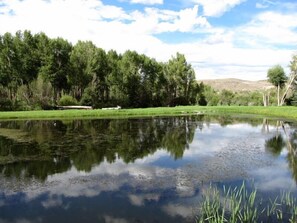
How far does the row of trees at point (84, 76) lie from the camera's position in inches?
2650

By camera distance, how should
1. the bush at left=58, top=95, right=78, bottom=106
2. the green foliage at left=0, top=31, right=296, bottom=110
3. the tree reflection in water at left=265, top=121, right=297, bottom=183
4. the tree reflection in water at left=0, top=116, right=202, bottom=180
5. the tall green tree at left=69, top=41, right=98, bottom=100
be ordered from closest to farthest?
the tree reflection in water at left=0, top=116, right=202, bottom=180
the tree reflection in water at left=265, top=121, right=297, bottom=183
the bush at left=58, top=95, right=78, bottom=106
the green foliage at left=0, top=31, right=296, bottom=110
the tall green tree at left=69, top=41, right=98, bottom=100

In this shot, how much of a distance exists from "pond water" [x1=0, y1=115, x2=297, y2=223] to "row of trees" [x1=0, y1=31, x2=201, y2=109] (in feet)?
134

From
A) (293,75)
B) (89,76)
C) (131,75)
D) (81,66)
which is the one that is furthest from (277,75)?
(81,66)

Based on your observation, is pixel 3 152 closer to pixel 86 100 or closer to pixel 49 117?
pixel 49 117

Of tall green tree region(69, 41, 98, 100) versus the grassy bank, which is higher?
tall green tree region(69, 41, 98, 100)

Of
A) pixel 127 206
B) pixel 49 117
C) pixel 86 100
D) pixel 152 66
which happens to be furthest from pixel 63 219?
pixel 152 66

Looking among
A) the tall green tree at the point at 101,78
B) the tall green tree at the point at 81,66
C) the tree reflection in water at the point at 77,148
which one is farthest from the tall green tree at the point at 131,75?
the tree reflection in water at the point at 77,148

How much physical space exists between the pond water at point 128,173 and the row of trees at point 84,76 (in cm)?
4098

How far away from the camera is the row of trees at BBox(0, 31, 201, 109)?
6732cm

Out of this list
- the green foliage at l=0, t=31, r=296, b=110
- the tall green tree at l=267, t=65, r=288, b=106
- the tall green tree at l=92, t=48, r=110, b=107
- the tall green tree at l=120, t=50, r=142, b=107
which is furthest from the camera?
the tall green tree at l=120, t=50, r=142, b=107

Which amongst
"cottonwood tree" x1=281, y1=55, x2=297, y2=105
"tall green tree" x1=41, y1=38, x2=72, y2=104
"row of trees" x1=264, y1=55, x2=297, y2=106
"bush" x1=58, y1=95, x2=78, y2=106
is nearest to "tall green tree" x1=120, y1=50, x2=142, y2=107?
"tall green tree" x1=41, y1=38, x2=72, y2=104

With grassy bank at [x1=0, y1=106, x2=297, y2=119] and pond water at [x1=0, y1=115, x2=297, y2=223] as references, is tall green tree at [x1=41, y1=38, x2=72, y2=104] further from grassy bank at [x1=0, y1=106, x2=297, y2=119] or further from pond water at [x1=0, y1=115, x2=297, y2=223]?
pond water at [x1=0, y1=115, x2=297, y2=223]

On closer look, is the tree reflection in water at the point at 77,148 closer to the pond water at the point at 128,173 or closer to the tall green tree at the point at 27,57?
the pond water at the point at 128,173

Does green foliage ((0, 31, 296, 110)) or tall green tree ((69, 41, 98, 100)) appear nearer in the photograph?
green foliage ((0, 31, 296, 110))
